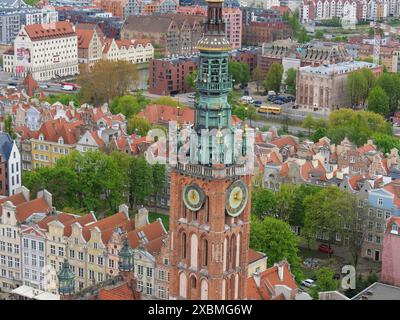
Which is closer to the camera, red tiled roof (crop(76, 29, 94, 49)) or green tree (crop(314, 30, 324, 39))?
red tiled roof (crop(76, 29, 94, 49))

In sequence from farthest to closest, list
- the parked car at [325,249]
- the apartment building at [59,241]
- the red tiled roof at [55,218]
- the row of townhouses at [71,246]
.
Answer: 1. the parked car at [325,249]
2. the red tiled roof at [55,218]
3. the apartment building at [59,241]
4. the row of townhouses at [71,246]

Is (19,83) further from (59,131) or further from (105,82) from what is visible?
(59,131)

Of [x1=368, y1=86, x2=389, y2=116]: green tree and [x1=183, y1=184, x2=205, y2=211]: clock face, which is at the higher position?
[x1=183, y1=184, x2=205, y2=211]: clock face

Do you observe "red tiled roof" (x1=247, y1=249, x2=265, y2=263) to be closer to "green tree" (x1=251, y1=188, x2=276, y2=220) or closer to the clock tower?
the clock tower

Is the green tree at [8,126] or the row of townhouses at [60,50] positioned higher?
the row of townhouses at [60,50]

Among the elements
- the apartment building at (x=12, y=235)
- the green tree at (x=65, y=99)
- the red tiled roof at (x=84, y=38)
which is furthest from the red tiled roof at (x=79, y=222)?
the red tiled roof at (x=84, y=38)

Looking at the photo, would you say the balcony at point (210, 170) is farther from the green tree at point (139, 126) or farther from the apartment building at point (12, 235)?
the green tree at point (139, 126)

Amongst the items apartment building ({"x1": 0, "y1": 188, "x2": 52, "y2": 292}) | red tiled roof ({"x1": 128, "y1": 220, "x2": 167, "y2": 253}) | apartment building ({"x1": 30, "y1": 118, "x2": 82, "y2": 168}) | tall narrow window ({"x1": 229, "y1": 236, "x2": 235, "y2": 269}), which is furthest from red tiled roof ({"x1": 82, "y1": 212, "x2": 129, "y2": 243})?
apartment building ({"x1": 30, "y1": 118, "x2": 82, "y2": 168})
